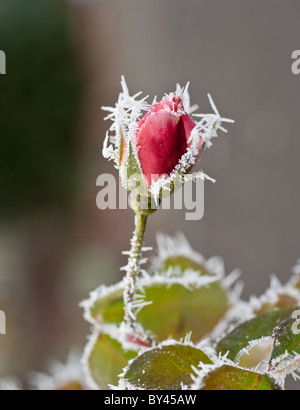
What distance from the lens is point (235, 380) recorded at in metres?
0.25

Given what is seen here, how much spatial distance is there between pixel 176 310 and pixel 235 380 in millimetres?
160

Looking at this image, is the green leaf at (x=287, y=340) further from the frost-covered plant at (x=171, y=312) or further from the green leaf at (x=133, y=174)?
the green leaf at (x=133, y=174)

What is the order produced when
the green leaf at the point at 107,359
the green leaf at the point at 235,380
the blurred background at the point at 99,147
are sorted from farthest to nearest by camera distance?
the blurred background at the point at 99,147, the green leaf at the point at 107,359, the green leaf at the point at 235,380

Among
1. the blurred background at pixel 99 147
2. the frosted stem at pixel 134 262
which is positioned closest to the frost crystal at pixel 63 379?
the frosted stem at pixel 134 262

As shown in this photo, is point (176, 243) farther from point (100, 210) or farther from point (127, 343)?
point (100, 210)

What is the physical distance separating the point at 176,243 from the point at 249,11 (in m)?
2.49

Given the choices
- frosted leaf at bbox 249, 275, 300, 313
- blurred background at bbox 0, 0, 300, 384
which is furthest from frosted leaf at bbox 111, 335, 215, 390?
blurred background at bbox 0, 0, 300, 384

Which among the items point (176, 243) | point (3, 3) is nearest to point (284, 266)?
point (176, 243)

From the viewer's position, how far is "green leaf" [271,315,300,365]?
0.87 feet

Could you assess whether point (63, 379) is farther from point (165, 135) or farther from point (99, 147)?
point (99, 147)

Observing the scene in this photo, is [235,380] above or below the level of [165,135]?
below

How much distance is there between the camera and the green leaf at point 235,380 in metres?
0.24

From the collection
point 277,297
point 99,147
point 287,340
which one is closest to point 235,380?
point 287,340

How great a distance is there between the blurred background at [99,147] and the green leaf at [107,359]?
179 cm
